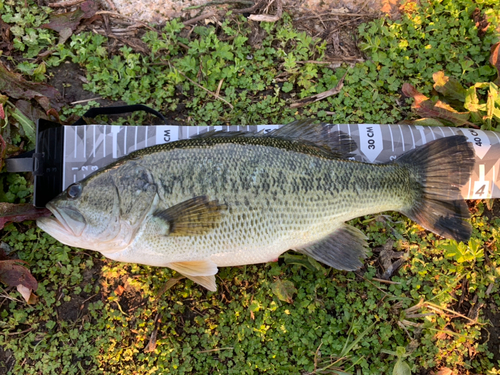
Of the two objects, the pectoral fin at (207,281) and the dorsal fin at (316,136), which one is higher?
the dorsal fin at (316,136)

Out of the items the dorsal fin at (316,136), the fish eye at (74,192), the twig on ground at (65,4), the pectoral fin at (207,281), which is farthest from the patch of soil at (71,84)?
the pectoral fin at (207,281)

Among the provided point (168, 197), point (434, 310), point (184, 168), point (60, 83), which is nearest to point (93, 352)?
point (168, 197)

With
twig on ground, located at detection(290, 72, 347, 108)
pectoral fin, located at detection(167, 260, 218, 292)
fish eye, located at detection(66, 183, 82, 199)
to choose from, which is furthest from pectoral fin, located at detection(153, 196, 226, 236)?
twig on ground, located at detection(290, 72, 347, 108)

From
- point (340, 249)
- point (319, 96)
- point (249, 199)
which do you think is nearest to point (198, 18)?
point (319, 96)

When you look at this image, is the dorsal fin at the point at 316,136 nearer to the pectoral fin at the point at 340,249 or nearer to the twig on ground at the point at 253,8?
the pectoral fin at the point at 340,249

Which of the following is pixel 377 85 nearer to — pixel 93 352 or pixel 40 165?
pixel 40 165

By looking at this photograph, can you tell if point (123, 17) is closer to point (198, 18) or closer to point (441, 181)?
point (198, 18)
